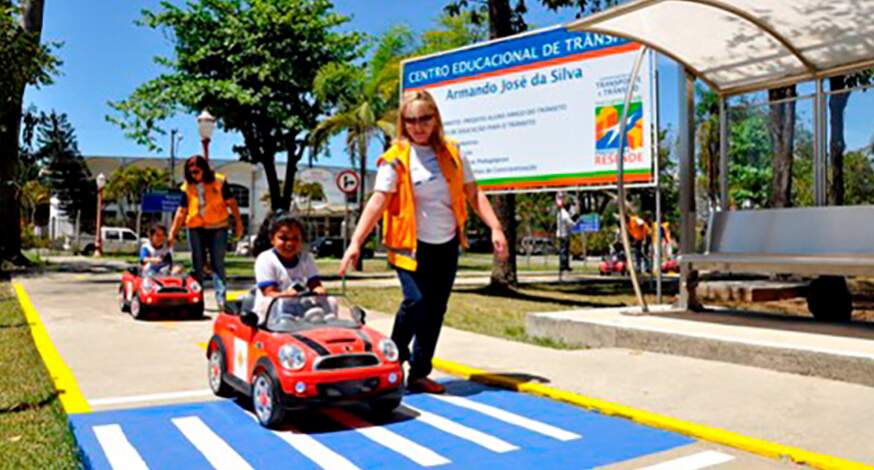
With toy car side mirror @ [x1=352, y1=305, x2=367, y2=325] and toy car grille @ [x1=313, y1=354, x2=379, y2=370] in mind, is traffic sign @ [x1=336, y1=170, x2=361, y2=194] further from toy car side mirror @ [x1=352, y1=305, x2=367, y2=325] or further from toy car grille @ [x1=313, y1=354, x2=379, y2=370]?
toy car grille @ [x1=313, y1=354, x2=379, y2=370]

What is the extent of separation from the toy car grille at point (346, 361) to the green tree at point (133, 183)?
61743 mm

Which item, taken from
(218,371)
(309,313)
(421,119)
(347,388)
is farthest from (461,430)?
(421,119)

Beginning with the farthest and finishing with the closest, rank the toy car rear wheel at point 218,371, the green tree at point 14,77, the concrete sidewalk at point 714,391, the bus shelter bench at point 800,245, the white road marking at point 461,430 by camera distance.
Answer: the green tree at point 14,77 → the bus shelter bench at point 800,245 → the toy car rear wheel at point 218,371 → the concrete sidewalk at point 714,391 → the white road marking at point 461,430

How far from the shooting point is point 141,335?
9.03m

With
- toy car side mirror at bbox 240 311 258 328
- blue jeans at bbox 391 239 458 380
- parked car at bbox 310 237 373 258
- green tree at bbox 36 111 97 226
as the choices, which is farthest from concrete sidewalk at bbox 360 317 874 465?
green tree at bbox 36 111 97 226

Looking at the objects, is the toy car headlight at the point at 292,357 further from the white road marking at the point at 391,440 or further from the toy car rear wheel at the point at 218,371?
the toy car rear wheel at the point at 218,371

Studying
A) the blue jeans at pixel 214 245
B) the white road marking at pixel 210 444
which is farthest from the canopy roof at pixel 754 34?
the white road marking at pixel 210 444

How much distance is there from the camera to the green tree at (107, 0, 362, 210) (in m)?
27.4

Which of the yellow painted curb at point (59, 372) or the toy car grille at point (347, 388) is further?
the yellow painted curb at point (59, 372)

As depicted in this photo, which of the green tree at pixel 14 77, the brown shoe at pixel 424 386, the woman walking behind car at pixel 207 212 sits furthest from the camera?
the green tree at pixel 14 77

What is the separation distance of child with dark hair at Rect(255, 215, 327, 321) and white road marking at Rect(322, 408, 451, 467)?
2.82 ft

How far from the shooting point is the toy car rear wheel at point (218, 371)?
18.2 feet

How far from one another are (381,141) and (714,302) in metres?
18.8

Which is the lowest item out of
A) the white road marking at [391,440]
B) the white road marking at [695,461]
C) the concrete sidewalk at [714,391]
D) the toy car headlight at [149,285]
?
the white road marking at [695,461]
